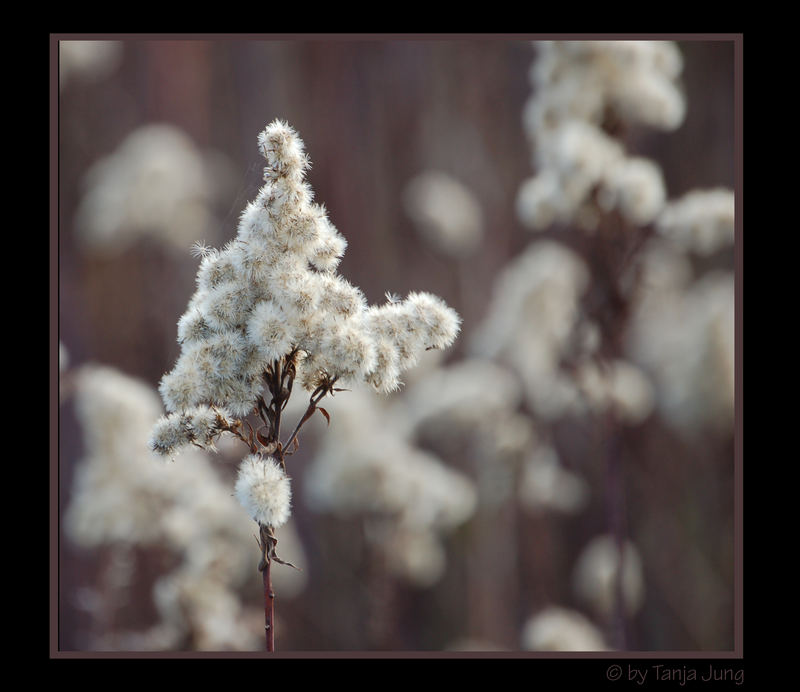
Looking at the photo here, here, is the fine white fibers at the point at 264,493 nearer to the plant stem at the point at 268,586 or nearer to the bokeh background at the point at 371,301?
the plant stem at the point at 268,586

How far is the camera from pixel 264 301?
2322mm

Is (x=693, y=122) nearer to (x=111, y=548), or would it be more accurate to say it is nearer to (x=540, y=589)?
(x=540, y=589)

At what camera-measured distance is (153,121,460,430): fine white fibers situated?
228cm

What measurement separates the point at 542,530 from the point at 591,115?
107 inches

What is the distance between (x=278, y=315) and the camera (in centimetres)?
226

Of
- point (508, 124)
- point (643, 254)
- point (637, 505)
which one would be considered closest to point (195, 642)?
point (643, 254)

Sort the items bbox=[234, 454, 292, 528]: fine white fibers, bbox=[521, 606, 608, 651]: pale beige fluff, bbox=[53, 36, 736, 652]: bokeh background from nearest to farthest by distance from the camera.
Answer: bbox=[234, 454, 292, 528]: fine white fibers, bbox=[53, 36, 736, 652]: bokeh background, bbox=[521, 606, 608, 651]: pale beige fluff

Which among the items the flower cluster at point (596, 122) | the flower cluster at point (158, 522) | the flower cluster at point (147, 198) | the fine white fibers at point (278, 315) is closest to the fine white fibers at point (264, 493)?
the fine white fibers at point (278, 315)

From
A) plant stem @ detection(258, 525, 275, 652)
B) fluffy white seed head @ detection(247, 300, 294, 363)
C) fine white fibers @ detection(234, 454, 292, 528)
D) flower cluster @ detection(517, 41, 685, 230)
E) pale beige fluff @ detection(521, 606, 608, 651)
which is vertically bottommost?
pale beige fluff @ detection(521, 606, 608, 651)

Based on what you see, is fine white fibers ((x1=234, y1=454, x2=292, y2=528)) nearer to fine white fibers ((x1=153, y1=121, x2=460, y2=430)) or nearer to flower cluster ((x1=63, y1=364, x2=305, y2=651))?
fine white fibers ((x1=153, y1=121, x2=460, y2=430))

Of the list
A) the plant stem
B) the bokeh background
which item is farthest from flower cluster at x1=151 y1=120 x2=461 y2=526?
the bokeh background

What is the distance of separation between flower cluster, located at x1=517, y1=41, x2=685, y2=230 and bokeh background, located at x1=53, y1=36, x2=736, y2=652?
0.27 meters

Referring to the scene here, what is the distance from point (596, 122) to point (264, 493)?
2.86m

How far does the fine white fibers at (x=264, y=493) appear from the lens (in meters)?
2.11
